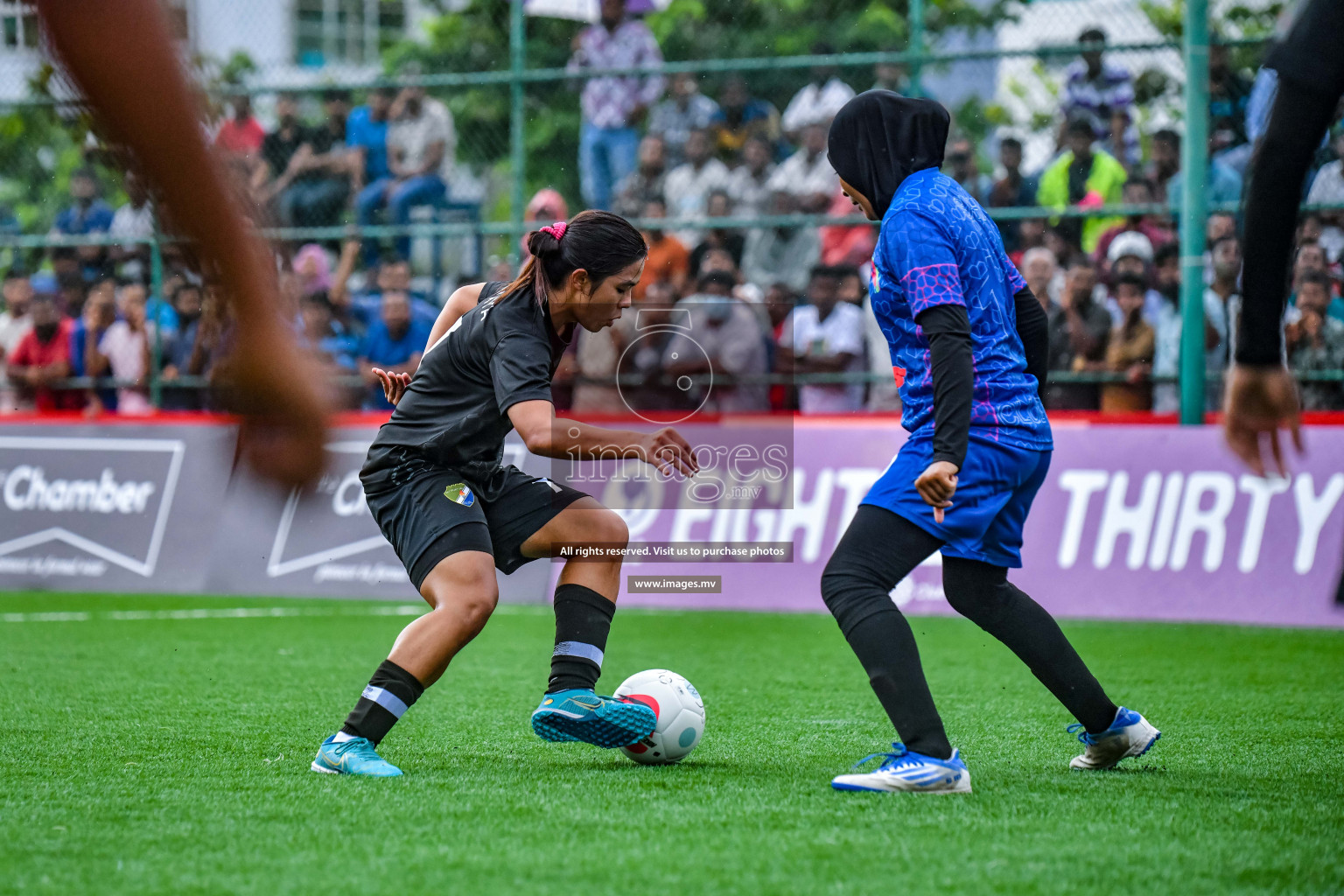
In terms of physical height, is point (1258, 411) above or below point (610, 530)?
above

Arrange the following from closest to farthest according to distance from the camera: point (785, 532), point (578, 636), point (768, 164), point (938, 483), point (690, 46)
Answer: point (938, 483)
point (578, 636)
point (785, 532)
point (768, 164)
point (690, 46)

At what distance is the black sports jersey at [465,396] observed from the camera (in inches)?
173

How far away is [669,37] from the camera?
56.0ft

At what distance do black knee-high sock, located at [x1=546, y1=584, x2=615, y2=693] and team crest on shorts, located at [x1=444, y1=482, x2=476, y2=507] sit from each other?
1.49 ft

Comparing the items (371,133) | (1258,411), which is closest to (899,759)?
(1258,411)

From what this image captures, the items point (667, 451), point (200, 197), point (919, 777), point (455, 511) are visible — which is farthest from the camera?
point (455, 511)

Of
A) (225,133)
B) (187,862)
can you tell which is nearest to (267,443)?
(225,133)

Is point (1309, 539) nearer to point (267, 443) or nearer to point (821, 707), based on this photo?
point (821, 707)

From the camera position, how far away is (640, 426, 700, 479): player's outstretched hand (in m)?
4.19

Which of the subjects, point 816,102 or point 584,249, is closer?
point 584,249

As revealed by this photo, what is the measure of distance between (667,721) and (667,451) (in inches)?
33.8

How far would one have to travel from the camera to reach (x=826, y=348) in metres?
10.5

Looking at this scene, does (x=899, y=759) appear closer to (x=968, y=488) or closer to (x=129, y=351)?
(x=968, y=488)

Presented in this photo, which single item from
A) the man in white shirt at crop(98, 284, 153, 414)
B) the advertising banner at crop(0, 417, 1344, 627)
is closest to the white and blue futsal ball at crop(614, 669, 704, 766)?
the advertising banner at crop(0, 417, 1344, 627)
